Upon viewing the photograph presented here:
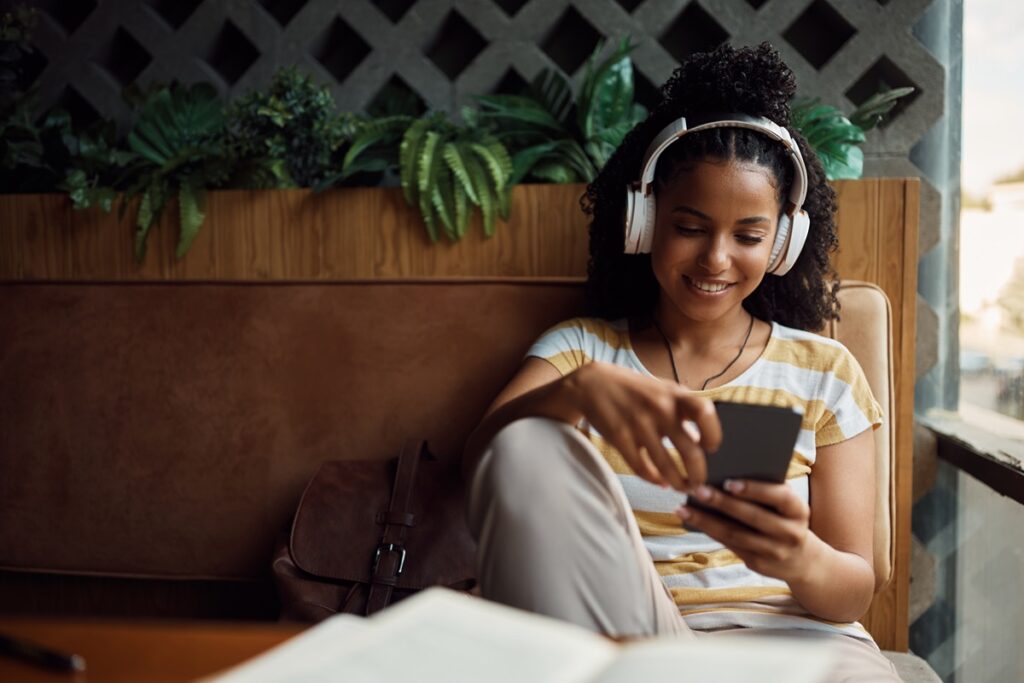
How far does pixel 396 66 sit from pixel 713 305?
40.9 inches

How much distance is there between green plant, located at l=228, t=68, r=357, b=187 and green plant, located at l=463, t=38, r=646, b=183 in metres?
0.28

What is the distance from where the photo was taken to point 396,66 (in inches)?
73.0

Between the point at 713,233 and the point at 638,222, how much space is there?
0.11m

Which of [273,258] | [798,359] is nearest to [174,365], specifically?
[273,258]

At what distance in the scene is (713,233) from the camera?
45.5 inches

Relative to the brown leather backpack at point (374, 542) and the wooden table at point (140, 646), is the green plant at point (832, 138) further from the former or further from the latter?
the wooden table at point (140, 646)

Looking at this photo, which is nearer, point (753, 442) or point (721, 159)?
point (753, 442)

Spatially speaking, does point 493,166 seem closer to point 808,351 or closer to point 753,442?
point 808,351

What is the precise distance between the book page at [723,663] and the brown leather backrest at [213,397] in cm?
96

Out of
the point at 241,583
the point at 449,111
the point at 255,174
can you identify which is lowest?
the point at 241,583

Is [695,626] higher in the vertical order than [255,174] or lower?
lower

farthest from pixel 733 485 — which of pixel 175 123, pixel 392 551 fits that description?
pixel 175 123

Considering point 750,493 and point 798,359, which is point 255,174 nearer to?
point 798,359

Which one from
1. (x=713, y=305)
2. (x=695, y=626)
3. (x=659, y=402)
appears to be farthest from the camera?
(x=713, y=305)
